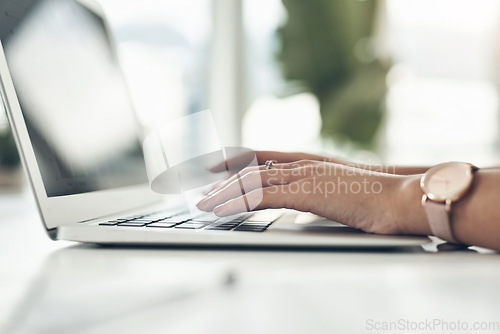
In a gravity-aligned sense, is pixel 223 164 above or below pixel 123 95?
below

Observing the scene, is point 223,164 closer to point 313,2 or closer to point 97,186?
point 97,186

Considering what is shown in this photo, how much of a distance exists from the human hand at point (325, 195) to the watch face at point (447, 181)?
4 cm

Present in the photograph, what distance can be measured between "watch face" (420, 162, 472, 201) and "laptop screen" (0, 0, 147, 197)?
447 mm

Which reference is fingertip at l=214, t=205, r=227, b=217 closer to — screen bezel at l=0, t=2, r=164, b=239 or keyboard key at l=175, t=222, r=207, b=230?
keyboard key at l=175, t=222, r=207, b=230

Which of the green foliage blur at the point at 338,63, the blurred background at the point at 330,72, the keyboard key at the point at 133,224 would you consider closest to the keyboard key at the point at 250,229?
the keyboard key at the point at 133,224

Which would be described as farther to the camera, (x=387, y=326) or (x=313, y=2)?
(x=313, y=2)

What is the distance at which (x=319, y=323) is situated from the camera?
0.30 m

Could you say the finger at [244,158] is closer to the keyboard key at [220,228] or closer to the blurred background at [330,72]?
the keyboard key at [220,228]

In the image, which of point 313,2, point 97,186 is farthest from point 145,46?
point 97,186

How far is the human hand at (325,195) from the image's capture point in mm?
514

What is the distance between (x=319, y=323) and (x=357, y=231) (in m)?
0.24

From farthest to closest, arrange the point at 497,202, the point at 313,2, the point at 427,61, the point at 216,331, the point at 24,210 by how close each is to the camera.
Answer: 1. the point at 427,61
2. the point at 313,2
3. the point at 24,210
4. the point at 497,202
5. the point at 216,331

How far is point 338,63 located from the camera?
258 cm

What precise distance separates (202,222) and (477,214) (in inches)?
11.5
